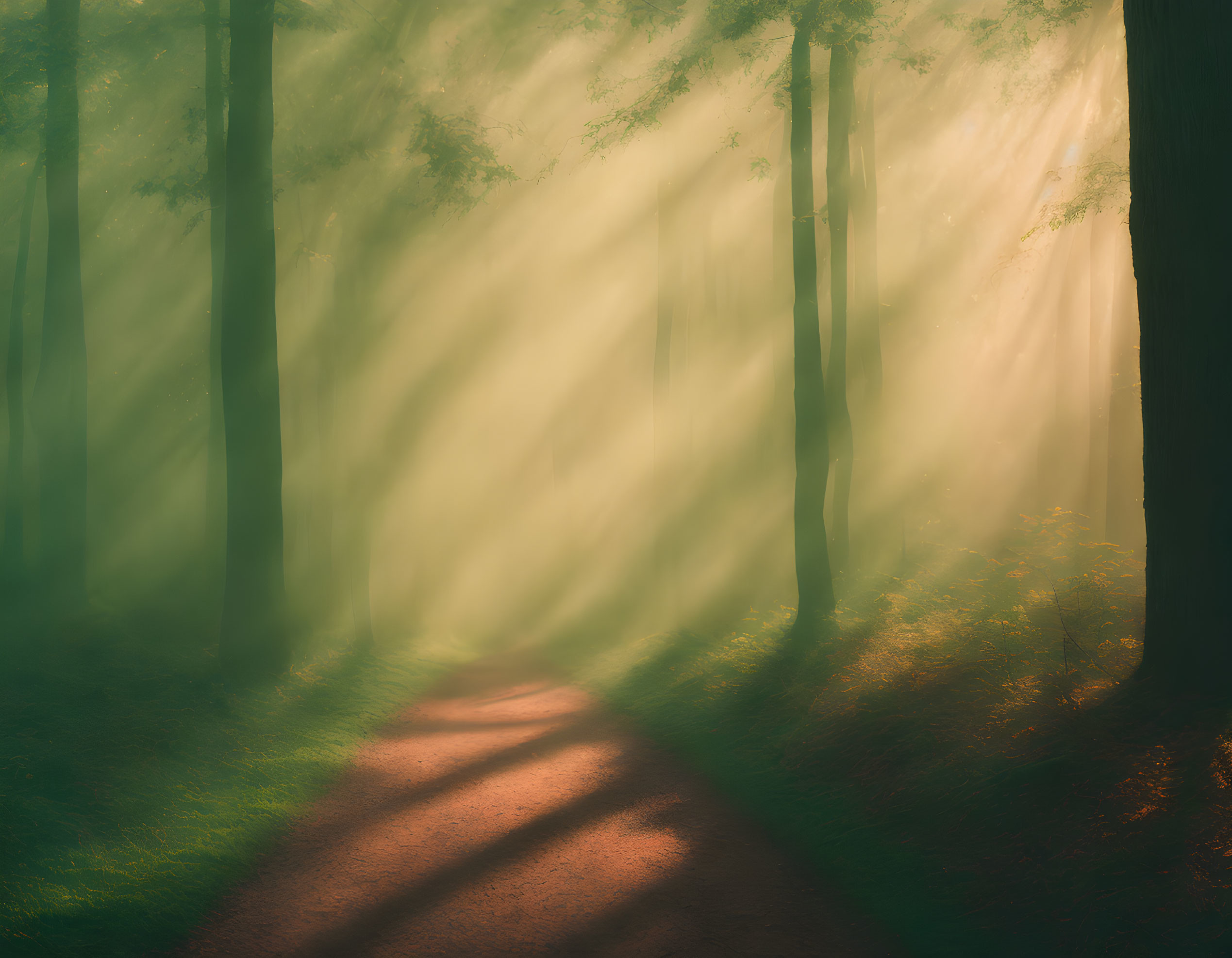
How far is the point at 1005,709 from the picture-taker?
258 inches

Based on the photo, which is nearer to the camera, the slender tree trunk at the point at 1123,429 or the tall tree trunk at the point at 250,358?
the tall tree trunk at the point at 250,358

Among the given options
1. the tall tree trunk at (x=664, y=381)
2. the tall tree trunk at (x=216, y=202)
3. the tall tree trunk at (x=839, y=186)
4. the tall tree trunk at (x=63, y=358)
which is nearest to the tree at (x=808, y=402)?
the tall tree trunk at (x=839, y=186)

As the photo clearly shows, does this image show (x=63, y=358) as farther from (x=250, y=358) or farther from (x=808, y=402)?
(x=808, y=402)

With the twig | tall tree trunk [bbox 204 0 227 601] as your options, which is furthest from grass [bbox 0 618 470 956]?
the twig

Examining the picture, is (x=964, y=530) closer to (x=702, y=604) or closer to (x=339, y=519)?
(x=702, y=604)

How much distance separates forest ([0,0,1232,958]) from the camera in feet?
17.1

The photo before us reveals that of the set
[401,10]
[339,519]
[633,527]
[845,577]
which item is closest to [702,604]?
[845,577]

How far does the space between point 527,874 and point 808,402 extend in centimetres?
792

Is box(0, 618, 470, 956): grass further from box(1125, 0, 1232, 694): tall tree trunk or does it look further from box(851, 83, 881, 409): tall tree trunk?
box(851, 83, 881, 409): tall tree trunk

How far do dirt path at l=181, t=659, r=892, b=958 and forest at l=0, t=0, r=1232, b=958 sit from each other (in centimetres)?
5

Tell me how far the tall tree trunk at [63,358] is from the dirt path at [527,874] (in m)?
8.34

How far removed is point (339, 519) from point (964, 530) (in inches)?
683

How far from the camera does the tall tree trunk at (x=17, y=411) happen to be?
14172 millimetres

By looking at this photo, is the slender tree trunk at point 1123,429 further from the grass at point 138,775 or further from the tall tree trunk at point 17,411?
the tall tree trunk at point 17,411
